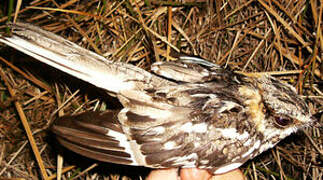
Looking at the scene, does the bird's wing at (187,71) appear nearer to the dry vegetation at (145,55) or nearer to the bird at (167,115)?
the bird at (167,115)

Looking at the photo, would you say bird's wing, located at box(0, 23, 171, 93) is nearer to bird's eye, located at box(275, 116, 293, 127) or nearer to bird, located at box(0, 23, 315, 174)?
bird, located at box(0, 23, 315, 174)

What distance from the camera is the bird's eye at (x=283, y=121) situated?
174 centimetres

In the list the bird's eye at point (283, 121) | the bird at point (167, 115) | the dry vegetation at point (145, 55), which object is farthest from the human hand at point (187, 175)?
the bird's eye at point (283, 121)

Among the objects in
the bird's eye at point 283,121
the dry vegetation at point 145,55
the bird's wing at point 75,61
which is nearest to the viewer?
the bird's wing at point 75,61

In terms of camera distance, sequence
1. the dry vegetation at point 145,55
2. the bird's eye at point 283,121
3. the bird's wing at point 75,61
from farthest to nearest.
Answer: the dry vegetation at point 145,55
the bird's eye at point 283,121
the bird's wing at point 75,61

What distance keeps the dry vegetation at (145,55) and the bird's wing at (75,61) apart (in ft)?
1.24

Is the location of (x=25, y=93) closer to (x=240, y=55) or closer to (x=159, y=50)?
(x=159, y=50)

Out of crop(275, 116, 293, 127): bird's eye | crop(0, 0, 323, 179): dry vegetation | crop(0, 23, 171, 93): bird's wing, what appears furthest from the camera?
crop(0, 0, 323, 179): dry vegetation

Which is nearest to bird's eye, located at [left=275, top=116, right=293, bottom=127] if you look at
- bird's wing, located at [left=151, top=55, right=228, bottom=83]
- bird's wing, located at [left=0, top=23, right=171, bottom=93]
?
bird's wing, located at [left=151, top=55, right=228, bottom=83]

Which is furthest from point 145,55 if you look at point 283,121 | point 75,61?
point 283,121

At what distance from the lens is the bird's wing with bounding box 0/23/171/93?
1.62 metres

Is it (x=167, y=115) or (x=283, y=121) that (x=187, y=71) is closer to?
(x=167, y=115)

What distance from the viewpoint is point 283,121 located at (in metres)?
1.75

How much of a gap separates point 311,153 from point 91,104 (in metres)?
1.54
